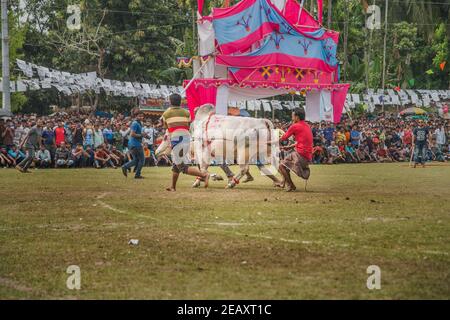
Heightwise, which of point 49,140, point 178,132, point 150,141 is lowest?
point 150,141

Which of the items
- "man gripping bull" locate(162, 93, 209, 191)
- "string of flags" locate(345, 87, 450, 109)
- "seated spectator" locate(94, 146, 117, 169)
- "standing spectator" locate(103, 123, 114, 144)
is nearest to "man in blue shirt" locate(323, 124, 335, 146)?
"string of flags" locate(345, 87, 450, 109)

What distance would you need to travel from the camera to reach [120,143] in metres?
28.0

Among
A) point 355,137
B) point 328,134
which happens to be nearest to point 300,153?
point 328,134

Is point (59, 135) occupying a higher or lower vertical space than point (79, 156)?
higher

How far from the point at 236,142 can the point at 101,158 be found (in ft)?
37.4

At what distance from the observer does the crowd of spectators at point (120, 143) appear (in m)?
26.0

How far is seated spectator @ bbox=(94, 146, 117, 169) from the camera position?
2650 centimetres

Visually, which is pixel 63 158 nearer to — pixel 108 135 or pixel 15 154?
pixel 15 154

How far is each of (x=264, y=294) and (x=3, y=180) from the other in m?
13.9

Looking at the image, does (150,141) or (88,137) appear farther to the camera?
(150,141)

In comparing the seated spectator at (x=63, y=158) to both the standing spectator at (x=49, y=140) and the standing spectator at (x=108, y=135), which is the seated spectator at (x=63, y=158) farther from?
the standing spectator at (x=108, y=135)

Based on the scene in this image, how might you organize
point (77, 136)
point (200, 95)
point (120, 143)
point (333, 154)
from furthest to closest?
point (333, 154) < point (120, 143) < point (77, 136) < point (200, 95)

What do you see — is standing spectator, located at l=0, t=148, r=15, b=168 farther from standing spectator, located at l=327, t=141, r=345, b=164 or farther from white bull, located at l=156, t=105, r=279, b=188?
standing spectator, located at l=327, t=141, r=345, b=164

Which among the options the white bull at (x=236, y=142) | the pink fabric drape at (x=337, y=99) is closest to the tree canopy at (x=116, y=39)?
the pink fabric drape at (x=337, y=99)
